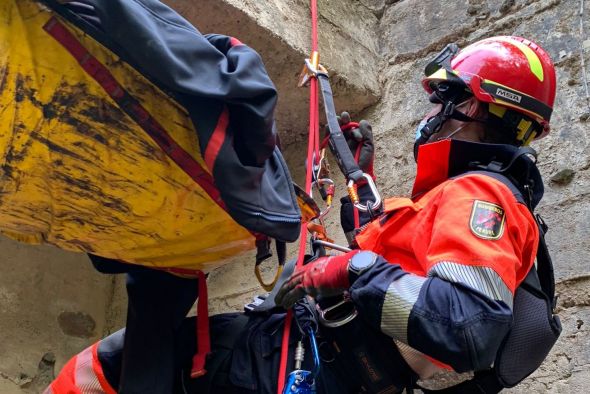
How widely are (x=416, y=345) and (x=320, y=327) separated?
358 millimetres

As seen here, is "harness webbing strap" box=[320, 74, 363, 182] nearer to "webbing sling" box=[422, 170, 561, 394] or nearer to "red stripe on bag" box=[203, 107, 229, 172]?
"webbing sling" box=[422, 170, 561, 394]

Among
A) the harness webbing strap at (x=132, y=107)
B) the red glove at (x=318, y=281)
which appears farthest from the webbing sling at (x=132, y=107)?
the red glove at (x=318, y=281)

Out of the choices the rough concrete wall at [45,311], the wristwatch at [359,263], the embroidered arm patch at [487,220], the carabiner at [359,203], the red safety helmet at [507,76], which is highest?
the red safety helmet at [507,76]

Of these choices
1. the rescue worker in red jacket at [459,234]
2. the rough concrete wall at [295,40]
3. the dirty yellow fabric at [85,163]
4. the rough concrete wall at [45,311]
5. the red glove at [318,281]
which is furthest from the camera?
the rough concrete wall at [45,311]

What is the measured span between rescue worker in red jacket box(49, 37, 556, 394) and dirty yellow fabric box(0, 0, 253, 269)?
13.2 inches

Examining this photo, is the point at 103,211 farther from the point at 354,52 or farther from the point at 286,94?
the point at 354,52

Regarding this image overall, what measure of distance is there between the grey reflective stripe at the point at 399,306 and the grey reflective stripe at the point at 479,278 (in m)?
0.06

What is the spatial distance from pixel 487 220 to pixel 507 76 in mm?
631

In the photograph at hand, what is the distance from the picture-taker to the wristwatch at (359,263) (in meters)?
1.55

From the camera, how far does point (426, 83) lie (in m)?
2.16

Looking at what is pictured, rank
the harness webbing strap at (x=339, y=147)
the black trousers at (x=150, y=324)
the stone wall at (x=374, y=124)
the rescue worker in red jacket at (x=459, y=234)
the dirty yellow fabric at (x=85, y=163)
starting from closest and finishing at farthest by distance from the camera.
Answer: the dirty yellow fabric at (x=85, y=163) < the rescue worker in red jacket at (x=459, y=234) < the black trousers at (x=150, y=324) < the harness webbing strap at (x=339, y=147) < the stone wall at (x=374, y=124)

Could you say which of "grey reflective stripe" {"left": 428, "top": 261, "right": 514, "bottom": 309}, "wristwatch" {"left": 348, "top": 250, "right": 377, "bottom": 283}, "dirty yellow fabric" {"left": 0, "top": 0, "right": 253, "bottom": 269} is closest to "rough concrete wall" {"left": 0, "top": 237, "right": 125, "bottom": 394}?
"dirty yellow fabric" {"left": 0, "top": 0, "right": 253, "bottom": 269}

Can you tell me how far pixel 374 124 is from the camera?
2922 mm

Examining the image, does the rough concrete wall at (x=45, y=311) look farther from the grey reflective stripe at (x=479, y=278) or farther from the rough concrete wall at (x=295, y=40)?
the grey reflective stripe at (x=479, y=278)
